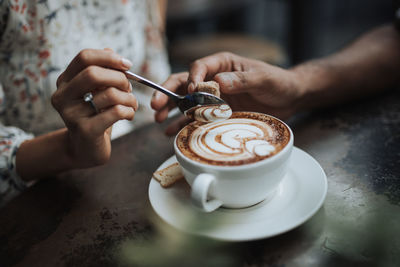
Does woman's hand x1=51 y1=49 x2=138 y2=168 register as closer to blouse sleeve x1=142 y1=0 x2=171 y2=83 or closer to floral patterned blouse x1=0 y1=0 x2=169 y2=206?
floral patterned blouse x1=0 y1=0 x2=169 y2=206

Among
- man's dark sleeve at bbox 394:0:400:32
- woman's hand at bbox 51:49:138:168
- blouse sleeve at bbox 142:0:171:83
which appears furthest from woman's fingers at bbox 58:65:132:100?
man's dark sleeve at bbox 394:0:400:32

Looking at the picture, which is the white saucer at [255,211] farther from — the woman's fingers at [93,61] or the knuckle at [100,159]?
the woman's fingers at [93,61]

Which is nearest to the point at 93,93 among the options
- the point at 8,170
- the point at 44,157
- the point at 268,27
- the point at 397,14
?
the point at 44,157

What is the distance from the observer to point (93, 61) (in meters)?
0.73

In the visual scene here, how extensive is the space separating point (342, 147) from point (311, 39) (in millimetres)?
2519

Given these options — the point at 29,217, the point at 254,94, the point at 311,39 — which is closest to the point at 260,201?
the point at 254,94

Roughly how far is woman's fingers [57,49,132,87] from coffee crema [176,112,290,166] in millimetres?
235

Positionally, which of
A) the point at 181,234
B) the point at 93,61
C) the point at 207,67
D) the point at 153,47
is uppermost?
the point at 93,61

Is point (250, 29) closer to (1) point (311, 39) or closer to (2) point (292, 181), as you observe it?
(1) point (311, 39)

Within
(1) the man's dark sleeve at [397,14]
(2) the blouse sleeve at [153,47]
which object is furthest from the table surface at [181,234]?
(2) the blouse sleeve at [153,47]

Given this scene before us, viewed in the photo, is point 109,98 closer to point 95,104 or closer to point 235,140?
point 95,104

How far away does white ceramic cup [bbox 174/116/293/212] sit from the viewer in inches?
22.9

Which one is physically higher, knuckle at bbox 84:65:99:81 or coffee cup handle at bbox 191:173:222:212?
knuckle at bbox 84:65:99:81

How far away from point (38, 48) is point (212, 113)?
30.8 inches
